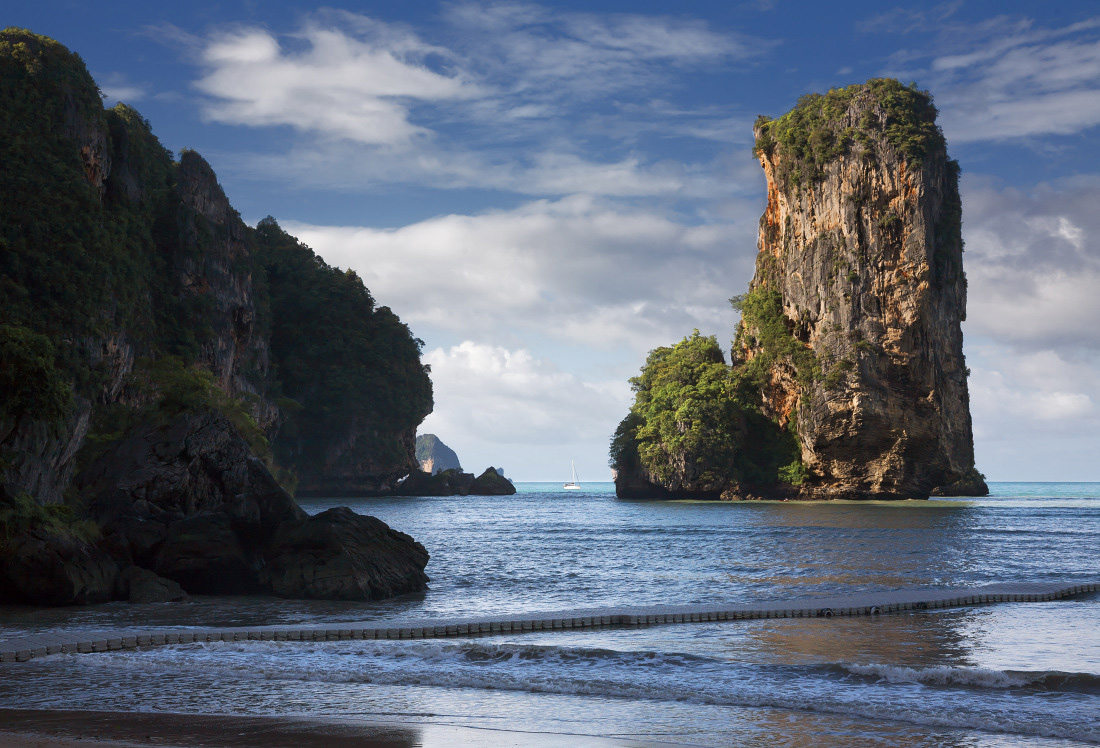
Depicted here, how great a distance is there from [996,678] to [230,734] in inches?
297

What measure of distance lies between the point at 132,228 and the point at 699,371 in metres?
49.8

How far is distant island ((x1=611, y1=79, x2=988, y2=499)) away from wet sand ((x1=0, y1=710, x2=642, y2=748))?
63909 mm

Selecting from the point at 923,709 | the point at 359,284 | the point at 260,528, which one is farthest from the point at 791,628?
the point at 359,284

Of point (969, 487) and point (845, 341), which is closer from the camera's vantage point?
point (845, 341)

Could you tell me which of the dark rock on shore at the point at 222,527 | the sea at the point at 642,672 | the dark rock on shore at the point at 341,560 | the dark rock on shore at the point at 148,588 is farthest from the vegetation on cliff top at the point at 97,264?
the sea at the point at 642,672

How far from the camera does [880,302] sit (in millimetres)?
67688

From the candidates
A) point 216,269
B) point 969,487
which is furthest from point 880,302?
point 216,269

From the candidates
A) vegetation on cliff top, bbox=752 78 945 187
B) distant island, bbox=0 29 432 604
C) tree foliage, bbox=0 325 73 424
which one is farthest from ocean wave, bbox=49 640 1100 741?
vegetation on cliff top, bbox=752 78 945 187

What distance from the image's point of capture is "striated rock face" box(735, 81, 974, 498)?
218 feet

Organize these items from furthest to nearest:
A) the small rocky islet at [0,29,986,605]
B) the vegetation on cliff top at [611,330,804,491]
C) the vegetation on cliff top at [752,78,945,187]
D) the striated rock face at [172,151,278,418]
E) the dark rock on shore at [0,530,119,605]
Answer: the vegetation on cliff top at [611,330,804,491]
the vegetation on cliff top at [752,78,945,187]
the striated rock face at [172,151,278,418]
the small rocky islet at [0,29,986,605]
the dark rock on shore at [0,530,119,605]

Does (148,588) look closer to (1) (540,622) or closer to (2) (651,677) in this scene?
(1) (540,622)

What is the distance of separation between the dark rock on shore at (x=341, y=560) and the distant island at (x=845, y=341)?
53726 millimetres

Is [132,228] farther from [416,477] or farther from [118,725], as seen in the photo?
[416,477]

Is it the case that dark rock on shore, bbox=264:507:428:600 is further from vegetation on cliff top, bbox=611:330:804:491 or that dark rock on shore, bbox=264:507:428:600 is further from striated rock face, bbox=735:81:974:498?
vegetation on cliff top, bbox=611:330:804:491
